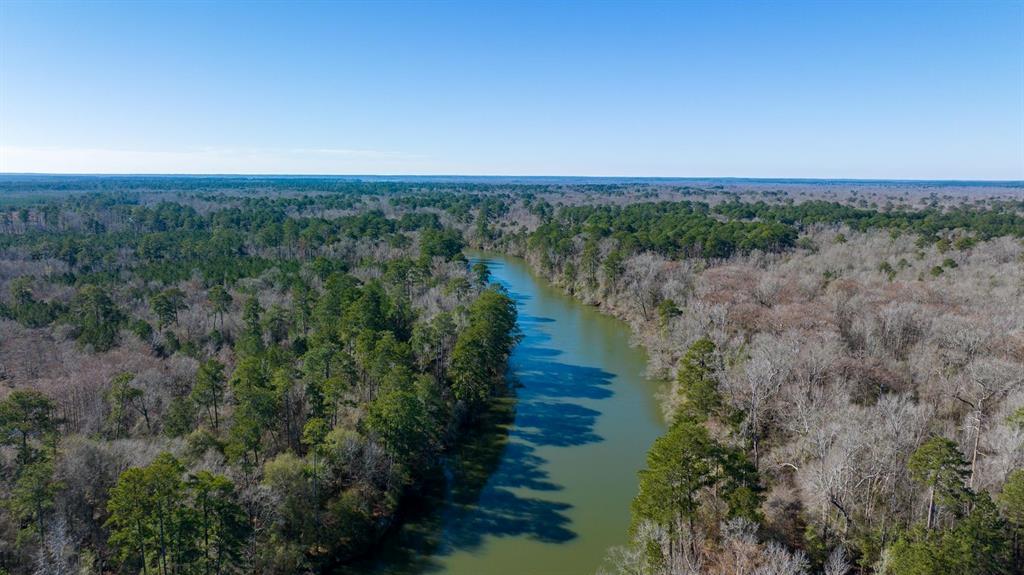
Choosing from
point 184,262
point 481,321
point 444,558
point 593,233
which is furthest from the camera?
point 593,233

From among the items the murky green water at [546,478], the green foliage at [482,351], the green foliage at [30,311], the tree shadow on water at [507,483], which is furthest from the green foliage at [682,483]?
the green foliage at [30,311]

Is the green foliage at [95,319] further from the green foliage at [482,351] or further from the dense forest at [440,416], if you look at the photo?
the green foliage at [482,351]

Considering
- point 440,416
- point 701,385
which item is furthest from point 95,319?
point 701,385

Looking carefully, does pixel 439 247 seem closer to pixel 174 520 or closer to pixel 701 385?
pixel 701 385

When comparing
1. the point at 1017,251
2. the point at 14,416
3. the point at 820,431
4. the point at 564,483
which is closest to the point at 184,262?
the point at 14,416

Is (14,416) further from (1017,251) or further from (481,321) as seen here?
(1017,251)

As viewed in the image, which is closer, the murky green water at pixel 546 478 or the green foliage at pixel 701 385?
the murky green water at pixel 546 478

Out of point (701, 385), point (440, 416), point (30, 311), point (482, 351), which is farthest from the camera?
point (30, 311)
